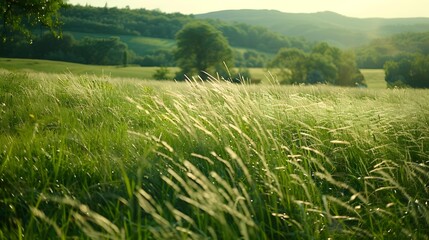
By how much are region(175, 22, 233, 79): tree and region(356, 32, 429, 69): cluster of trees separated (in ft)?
161

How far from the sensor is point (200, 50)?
6025 centimetres

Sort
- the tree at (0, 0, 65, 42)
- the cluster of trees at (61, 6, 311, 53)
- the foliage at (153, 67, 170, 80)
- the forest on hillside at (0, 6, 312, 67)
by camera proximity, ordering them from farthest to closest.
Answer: the cluster of trees at (61, 6, 311, 53)
the forest on hillside at (0, 6, 312, 67)
the foliage at (153, 67, 170, 80)
the tree at (0, 0, 65, 42)

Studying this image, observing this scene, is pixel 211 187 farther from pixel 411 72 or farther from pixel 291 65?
pixel 411 72

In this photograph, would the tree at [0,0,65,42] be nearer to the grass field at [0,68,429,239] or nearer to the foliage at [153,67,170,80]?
the grass field at [0,68,429,239]

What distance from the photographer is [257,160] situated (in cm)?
293

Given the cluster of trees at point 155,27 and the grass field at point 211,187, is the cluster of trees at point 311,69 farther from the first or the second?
the cluster of trees at point 155,27

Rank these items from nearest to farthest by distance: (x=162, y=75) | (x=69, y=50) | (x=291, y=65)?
(x=162, y=75) < (x=291, y=65) < (x=69, y=50)

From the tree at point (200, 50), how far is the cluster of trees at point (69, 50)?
23207mm

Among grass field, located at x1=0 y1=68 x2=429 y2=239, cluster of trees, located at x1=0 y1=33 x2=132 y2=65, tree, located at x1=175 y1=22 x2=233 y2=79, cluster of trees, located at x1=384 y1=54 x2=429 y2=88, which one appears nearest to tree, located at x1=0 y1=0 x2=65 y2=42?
grass field, located at x1=0 y1=68 x2=429 y2=239

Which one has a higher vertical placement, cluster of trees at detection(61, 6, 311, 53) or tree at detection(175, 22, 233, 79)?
cluster of trees at detection(61, 6, 311, 53)

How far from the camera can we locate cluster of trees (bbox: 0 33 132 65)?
226 ft

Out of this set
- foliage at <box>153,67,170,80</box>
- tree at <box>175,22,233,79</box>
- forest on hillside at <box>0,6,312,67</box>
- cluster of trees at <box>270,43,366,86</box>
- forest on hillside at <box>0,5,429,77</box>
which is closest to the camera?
foliage at <box>153,67,170,80</box>

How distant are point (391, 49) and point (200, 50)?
67275 millimetres

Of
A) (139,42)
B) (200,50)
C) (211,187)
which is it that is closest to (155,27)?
(139,42)
